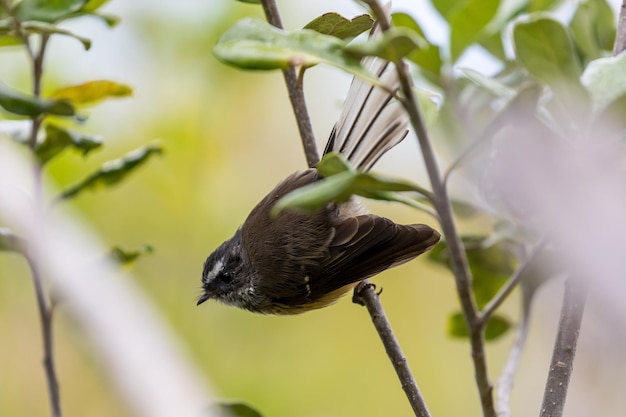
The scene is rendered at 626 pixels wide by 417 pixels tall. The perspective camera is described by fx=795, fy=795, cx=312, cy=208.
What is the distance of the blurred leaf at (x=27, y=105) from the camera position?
1092mm

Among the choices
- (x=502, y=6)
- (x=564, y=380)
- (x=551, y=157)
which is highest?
(x=502, y=6)

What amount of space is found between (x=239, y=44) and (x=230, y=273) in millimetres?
1249

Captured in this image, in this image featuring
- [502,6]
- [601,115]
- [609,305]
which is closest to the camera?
[601,115]

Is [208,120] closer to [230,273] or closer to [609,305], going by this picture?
[230,273]

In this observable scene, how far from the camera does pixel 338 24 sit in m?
1.02

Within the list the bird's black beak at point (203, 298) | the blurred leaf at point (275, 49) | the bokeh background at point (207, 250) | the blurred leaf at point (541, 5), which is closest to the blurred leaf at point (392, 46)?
the blurred leaf at point (275, 49)

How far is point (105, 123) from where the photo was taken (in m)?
2.97

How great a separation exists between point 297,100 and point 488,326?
70cm

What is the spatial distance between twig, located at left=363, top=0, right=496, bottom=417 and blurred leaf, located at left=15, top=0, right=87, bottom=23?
59cm

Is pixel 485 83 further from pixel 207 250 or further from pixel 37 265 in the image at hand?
pixel 207 250

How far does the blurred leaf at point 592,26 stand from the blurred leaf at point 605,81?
1.75 feet

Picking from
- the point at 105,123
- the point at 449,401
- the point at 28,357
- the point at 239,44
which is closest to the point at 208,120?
the point at 105,123

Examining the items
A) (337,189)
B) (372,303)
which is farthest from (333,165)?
(372,303)

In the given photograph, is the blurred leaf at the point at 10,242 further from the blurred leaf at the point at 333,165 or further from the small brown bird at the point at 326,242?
the blurred leaf at the point at 333,165
